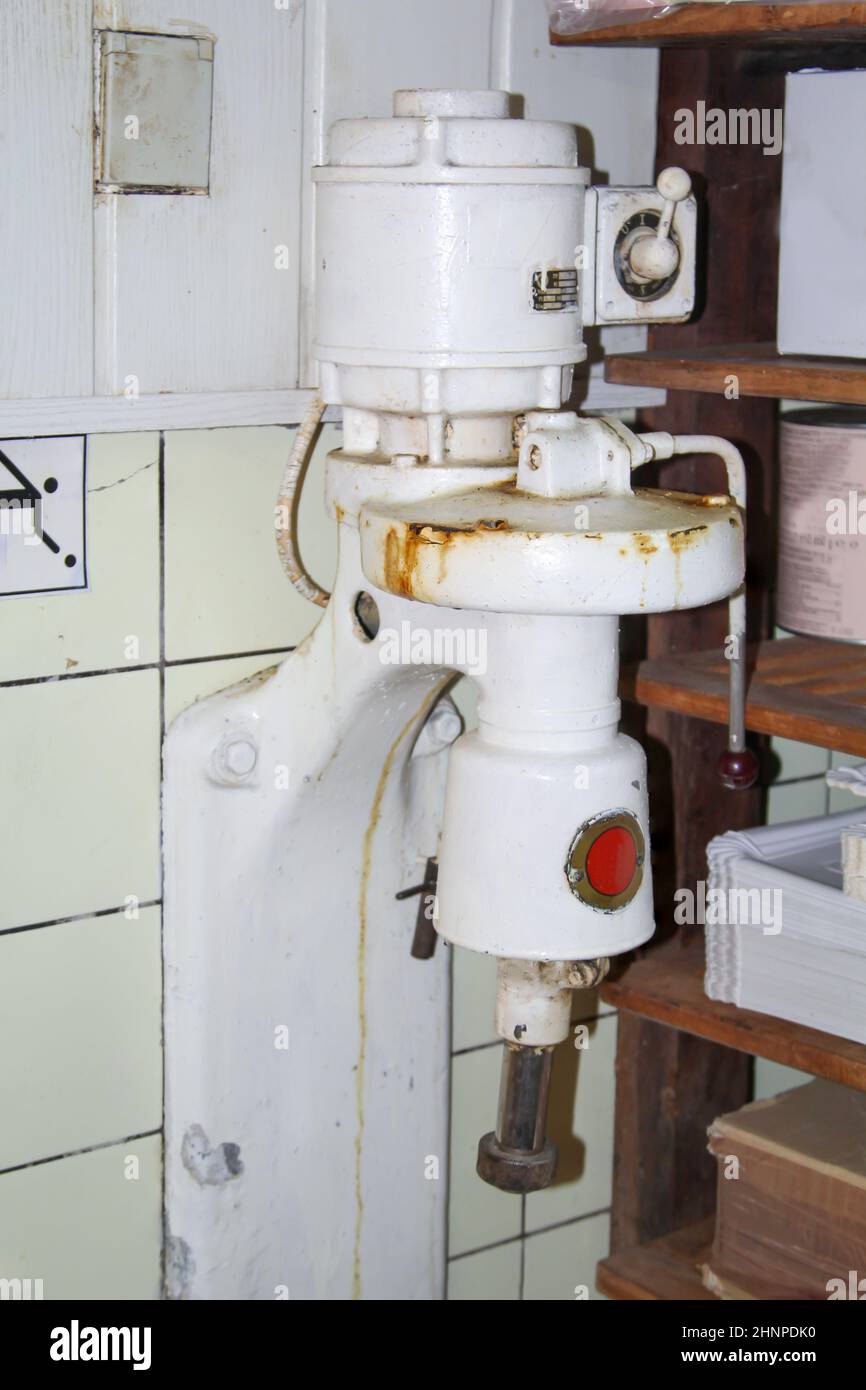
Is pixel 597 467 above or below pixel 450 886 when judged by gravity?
above

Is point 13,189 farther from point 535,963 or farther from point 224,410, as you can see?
point 535,963

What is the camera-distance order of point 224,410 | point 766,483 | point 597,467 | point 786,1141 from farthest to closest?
point 766,483 → point 786,1141 → point 224,410 → point 597,467

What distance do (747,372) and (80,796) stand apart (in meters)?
0.56

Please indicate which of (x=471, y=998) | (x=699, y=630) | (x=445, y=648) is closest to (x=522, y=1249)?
(x=471, y=998)

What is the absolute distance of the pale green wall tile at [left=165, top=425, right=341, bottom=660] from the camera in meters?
1.22

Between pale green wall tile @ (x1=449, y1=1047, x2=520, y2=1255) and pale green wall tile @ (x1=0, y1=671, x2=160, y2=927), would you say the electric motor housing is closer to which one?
pale green wall tile @ (x1=0, y1=671, x2=160, y2=927)

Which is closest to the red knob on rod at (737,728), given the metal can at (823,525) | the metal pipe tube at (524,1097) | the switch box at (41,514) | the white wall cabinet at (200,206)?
the metal can at (823,525)

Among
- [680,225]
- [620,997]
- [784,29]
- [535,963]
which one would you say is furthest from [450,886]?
[784,29]

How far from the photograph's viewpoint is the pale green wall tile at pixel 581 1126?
1543mm

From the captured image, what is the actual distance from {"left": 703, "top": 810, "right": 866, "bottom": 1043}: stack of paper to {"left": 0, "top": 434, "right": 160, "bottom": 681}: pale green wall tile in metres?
0.48

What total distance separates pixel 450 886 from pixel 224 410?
1.19ft

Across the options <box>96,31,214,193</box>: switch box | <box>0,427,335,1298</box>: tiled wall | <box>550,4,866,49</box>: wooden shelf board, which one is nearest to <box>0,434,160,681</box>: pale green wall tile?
<box>0,427,335,1298</box>: tiled wall

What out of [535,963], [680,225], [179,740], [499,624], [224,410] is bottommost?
A: [535,963]

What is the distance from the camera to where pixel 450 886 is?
1.10 m
